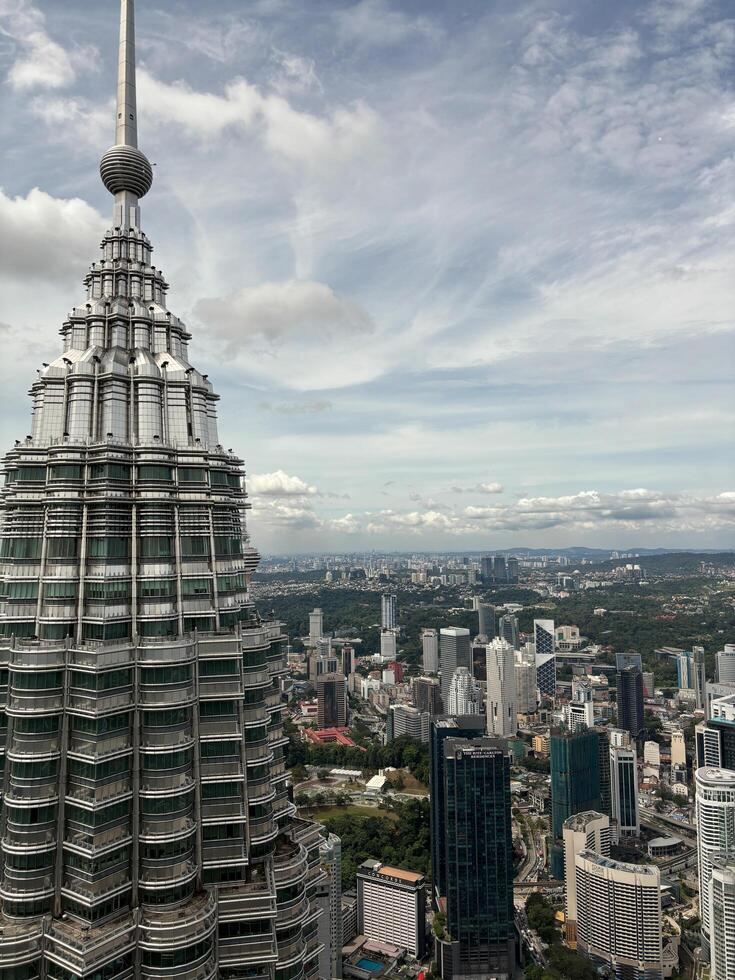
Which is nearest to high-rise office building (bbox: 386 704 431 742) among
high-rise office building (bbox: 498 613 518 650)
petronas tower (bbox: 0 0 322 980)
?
high-rise office building (bbox: 498 613 518 650)

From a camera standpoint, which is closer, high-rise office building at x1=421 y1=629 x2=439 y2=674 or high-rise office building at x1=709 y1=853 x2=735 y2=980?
high-rise office building at x1=709 y1=853 x2=735 y2=980

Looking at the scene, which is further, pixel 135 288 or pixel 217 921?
pixel 135 288

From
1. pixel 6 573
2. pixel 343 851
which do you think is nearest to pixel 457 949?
pixel 343 851

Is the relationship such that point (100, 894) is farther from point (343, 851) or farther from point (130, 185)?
point (343, 851)

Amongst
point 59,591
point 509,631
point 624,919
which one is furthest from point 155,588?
point 509,631

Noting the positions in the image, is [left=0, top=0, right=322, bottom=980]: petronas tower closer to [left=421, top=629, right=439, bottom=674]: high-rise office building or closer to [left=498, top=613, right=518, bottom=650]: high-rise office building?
[left=421, top=629, right=439, bottom=674]: high-rise office building

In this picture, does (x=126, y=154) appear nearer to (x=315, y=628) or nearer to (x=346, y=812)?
(x=346, y=812)
